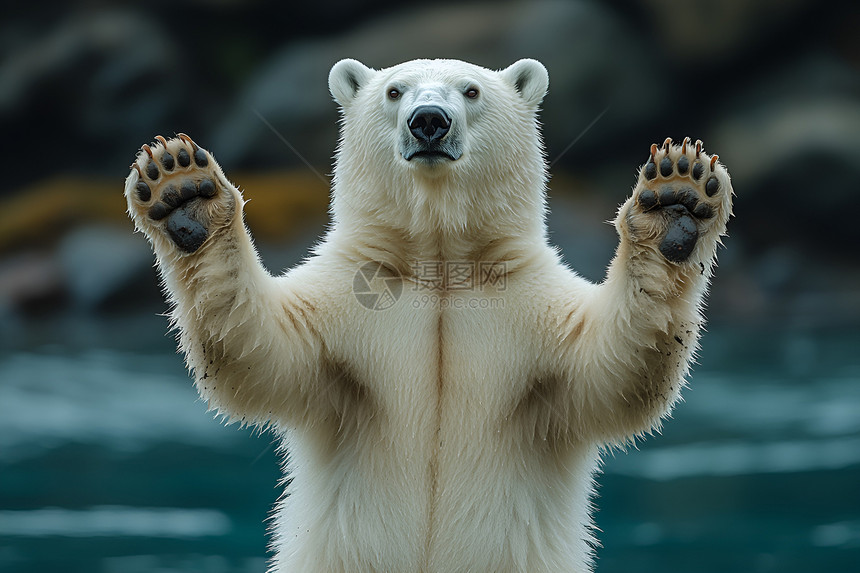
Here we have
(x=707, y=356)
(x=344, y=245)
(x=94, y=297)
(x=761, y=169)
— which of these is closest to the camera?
(x=344, y=245)

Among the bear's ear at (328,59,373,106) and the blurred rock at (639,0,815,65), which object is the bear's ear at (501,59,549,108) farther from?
the blurred rock at (639,0,815,65)

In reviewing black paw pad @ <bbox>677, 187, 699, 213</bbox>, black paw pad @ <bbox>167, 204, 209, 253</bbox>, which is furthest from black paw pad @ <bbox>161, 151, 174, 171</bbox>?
black paw pad @ <bbox>677, 187, 699, 213</bbox>

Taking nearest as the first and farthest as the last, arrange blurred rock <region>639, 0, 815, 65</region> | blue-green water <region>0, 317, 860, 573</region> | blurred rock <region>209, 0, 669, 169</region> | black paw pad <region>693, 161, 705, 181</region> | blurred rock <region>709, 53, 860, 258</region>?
1. black paw pad <region>693, 161, 705, 181</region>
2. blue-green water <region>0, 317, 860, 573</region>
3. blurred rock <region>709, 53, 860, 258</region>
4. blurred rock <region>639, 0, 815, 65</region>
5. blurred rock <region>209, 0, 669, 169</region>

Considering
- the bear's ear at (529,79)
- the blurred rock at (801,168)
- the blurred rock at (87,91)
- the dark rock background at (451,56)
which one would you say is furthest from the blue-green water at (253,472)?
the blurred rock at (87,91)

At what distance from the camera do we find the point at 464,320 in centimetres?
236

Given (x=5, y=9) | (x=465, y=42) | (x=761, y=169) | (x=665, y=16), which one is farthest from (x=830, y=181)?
(x=5, y=9)

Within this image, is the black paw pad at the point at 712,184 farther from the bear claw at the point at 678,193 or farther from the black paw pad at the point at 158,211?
the black paw pad at the point at 158,211

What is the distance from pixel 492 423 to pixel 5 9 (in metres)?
11.6

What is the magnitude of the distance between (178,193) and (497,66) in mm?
9322

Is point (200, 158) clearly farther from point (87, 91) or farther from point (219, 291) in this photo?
point (87, 91)

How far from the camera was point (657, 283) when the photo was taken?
205cm

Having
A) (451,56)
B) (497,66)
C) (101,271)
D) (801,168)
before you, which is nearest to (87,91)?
(101,271)

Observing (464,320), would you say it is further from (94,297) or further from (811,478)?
(94,297)

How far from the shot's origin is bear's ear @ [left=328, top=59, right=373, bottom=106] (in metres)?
2.74
